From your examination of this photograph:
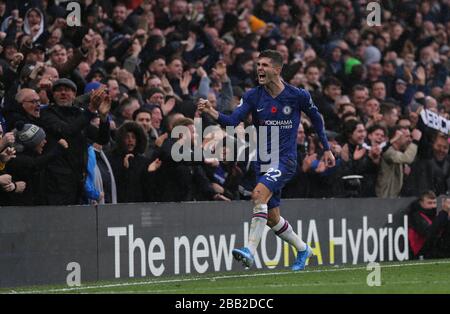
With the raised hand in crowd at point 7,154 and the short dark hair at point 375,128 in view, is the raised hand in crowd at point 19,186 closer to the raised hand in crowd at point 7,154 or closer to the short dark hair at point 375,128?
the raised hand in crowd at point 7,154

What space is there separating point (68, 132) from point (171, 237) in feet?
7.57

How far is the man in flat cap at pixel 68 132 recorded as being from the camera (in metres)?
14.0

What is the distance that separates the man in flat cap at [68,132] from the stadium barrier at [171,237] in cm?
24

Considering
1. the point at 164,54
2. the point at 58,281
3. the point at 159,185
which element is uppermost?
the point at 164,54

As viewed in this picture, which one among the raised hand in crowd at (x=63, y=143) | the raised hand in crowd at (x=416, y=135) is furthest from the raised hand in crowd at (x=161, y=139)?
the raised hand in crowd at (x=416, y=135)

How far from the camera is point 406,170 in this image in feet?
63.0

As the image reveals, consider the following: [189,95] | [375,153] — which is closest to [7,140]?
[189,95]

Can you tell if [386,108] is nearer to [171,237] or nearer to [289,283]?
[171,237]

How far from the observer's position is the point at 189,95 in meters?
18.7

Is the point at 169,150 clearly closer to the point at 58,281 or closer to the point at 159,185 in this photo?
the point at 159,185

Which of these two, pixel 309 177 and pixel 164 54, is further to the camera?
pixel 164 54
